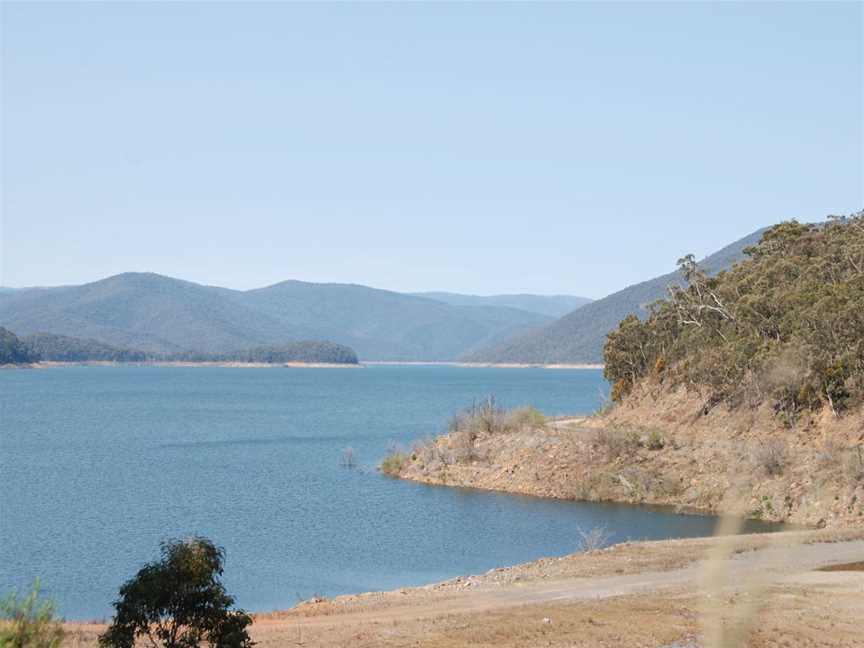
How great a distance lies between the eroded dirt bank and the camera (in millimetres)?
42750

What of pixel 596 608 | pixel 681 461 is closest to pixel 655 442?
pixel 681 461

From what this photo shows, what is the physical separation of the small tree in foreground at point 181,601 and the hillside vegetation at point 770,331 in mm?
40258

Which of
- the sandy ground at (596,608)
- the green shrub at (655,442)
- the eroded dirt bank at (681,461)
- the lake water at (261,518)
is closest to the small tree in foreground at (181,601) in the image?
the sandy ground at (596,608)

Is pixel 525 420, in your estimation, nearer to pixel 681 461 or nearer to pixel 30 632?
pixel 681 461

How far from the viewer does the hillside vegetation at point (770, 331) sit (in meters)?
50.6

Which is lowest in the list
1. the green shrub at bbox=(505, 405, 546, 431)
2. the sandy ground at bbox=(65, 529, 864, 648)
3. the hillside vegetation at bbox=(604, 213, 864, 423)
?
the sandy ground at bbox=(65, 529, 864, 648)

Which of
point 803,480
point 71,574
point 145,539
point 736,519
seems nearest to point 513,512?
point 803,480

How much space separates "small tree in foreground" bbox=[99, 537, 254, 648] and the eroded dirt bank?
1073 inches

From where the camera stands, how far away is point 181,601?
14.4 meters

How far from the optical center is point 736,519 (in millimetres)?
5848

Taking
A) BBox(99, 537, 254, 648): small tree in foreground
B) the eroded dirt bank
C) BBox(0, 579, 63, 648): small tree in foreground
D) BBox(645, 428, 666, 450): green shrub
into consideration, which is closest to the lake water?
the eroded dirt bank

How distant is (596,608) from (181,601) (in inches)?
399

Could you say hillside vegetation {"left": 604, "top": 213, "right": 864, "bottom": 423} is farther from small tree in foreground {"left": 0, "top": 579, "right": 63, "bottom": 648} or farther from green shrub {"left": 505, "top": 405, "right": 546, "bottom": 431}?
small tree in foreground {"left": 0, "top": 579, "right": 63, "bottom": 648}

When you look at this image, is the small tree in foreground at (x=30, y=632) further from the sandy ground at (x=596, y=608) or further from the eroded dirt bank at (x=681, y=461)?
the eroded dirt bank at (x=681, y=461)
